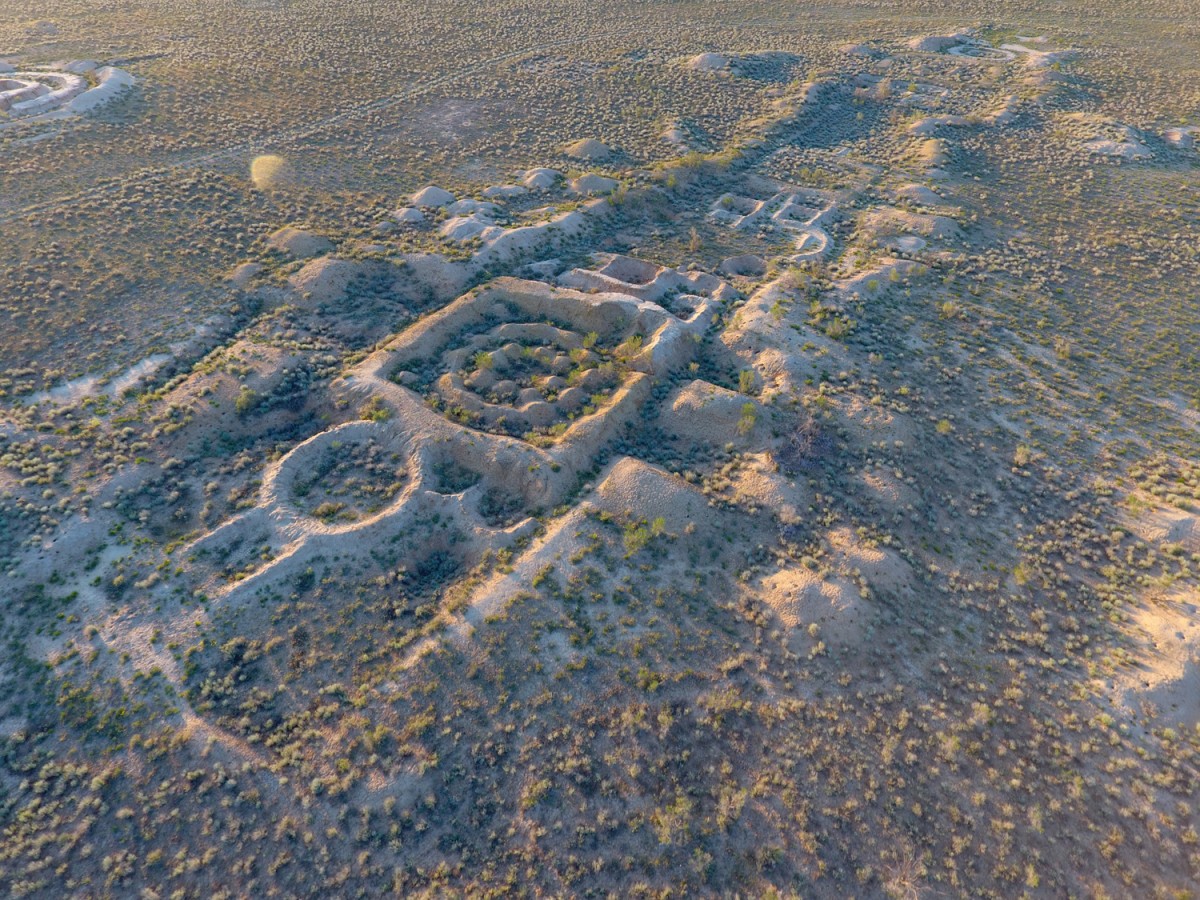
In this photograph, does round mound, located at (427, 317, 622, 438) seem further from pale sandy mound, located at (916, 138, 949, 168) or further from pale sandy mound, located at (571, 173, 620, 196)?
pale sandy mound, located at (916, 138, 949, 168)

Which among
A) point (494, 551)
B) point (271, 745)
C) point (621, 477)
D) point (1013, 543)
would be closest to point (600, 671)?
point (494, 551)

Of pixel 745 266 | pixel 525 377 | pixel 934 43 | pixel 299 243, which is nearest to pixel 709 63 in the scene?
pixel 934 43

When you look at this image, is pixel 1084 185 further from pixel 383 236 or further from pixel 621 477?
pixel 383 236

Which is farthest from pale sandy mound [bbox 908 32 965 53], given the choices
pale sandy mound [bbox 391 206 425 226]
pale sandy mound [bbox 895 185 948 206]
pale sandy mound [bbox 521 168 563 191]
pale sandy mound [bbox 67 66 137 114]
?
pale sandy mound [bbox 67 66 137 114]

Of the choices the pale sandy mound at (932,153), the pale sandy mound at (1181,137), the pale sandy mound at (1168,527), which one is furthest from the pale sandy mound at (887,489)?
the pale sandy mound at (1181,137)

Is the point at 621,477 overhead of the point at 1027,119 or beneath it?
beneath

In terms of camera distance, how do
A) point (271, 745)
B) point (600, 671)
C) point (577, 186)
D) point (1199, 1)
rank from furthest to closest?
point (1199, 1)
point (577, 186)
point (600, 671)
point (271, 745)
